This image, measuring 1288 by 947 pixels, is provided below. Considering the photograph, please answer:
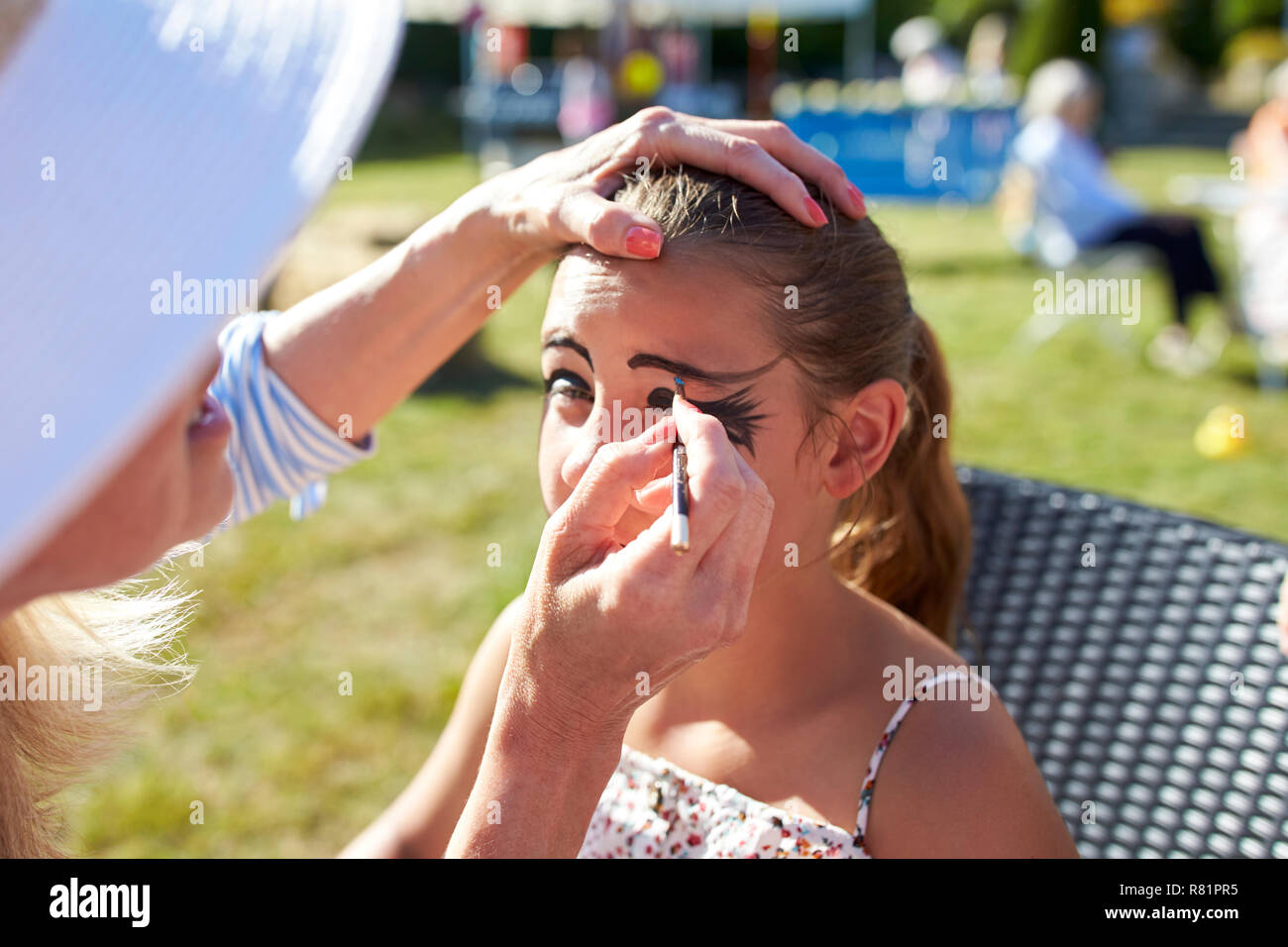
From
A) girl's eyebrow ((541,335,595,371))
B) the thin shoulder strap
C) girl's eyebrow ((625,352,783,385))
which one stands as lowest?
the thin shoulder strap

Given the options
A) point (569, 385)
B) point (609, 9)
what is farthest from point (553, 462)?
point (609, 9)

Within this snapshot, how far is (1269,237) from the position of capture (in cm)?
688

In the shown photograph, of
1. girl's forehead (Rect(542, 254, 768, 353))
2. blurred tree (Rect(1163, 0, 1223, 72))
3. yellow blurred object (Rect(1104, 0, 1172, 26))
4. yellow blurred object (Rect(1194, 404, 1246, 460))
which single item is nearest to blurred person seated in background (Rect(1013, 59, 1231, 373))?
yellow blurred object (Rect(1194, 404, 1246, 460))

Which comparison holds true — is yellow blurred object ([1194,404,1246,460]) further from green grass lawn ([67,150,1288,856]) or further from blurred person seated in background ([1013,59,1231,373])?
blurred person seated in background ([1013,59,1231,373])

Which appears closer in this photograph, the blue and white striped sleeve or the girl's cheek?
the girl's cheek

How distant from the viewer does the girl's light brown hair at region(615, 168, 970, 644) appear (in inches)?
62.2

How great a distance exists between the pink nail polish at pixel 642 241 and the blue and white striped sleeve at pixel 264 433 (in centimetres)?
A: 66

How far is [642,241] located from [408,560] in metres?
3.32

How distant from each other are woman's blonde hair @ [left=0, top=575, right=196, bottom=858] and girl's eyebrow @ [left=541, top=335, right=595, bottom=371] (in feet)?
2.38

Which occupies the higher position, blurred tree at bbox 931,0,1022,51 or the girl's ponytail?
blurred tree at bbox 931,0,1022,51

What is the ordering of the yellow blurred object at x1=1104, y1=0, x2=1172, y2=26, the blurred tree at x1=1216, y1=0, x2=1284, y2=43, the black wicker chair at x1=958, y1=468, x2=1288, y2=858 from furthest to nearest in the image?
the blurred tree at x1=1216, y1=0, x2=1284, y2=43, the yellow blurred object at x1=1104, y1=0, x2=1172, y2=26, the black wicker chair at x1=958, y1=468, x2=1288, y2=858

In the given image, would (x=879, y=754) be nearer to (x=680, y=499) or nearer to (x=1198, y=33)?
(x=680, y=499)

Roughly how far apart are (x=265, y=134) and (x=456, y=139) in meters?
18.7
